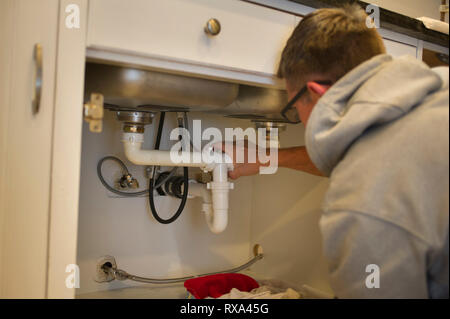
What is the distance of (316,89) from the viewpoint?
2.48 feet

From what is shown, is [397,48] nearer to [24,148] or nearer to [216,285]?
[216,285]

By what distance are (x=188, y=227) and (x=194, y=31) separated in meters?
0.72

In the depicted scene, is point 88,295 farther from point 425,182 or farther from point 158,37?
point 425,182

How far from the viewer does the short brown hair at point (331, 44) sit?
2.40 ft

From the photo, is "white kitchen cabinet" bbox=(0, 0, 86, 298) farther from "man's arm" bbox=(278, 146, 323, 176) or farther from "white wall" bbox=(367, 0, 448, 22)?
"white wall" bbox=(367, 0, 448, 22)

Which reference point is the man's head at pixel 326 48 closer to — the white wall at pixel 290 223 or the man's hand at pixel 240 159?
→ the man's hand at pixel 240 159

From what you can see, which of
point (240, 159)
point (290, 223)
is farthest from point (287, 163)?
point (290, 223)

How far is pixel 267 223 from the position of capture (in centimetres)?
134

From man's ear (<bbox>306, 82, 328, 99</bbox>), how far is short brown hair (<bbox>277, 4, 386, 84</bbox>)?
0.07ft

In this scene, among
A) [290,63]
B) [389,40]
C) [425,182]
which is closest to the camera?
[425,182]

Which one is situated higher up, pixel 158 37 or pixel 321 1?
pixel 321 1
